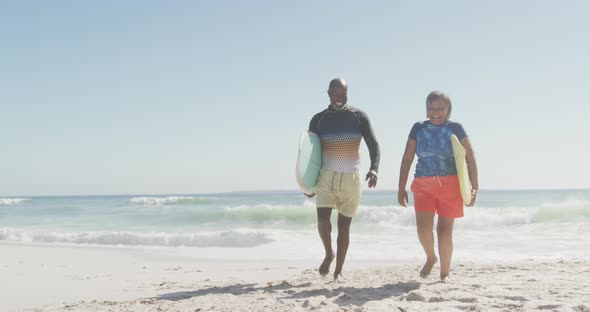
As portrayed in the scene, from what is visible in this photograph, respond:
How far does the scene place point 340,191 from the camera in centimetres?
478

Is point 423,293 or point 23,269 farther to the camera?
point 23,269

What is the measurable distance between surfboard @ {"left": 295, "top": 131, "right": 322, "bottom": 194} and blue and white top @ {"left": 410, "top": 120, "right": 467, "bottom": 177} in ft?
3.01

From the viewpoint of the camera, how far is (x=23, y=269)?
6637 mm

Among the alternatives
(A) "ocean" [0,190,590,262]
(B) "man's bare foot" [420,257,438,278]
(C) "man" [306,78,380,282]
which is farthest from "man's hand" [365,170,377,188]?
(A) "ocean" [0,190,590,262]

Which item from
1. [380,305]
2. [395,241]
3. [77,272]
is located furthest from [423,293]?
[395,241]

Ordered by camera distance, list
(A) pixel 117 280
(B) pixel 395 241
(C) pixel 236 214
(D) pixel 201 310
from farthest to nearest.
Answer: (C) pixel 236 214, (B) pixel 395 241, (A) pixel 117 280, (D) pixel 201 310

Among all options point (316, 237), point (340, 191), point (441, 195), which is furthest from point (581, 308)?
point (316, 237)

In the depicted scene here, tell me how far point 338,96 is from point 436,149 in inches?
39.5

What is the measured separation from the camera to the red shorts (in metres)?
4.55

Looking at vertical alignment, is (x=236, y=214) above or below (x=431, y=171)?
below

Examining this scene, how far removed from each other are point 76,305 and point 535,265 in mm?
4747

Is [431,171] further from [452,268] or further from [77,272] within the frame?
[77,272]

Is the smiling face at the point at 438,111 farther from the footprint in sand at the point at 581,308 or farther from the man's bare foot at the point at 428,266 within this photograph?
the footprint in sand at the point at 581,308

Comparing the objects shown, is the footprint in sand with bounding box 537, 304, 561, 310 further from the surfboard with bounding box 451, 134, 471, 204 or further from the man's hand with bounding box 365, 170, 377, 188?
the man's hand with bounding box 365, 170, 377, 188
